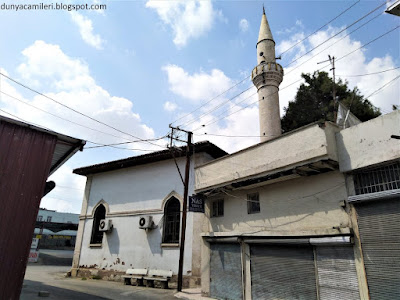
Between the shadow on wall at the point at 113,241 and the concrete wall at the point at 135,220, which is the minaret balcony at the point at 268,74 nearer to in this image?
the concrete wall at the point at 135,220

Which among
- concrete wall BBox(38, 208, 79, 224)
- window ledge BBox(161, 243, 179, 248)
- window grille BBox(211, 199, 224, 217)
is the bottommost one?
window ledge BBox(161, 243, 179, 248)

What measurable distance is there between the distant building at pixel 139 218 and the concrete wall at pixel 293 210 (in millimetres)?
3277

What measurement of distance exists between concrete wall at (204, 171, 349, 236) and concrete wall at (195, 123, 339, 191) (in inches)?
34.0

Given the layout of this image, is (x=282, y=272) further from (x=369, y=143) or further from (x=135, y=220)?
(x=135, y=220)

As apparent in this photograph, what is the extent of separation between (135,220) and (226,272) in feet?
24.4

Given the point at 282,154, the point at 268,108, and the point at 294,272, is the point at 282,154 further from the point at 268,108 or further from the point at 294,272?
the point at 268,108

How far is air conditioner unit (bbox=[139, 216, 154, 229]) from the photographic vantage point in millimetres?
15625

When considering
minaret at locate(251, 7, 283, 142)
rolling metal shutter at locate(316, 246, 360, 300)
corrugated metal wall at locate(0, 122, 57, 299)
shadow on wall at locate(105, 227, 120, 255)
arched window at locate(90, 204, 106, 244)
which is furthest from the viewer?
arched window at locate(90, 204, 106, 244)

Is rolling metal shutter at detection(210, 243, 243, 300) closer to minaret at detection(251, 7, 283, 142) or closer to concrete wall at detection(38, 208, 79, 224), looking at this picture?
minaret at detection(251, 7, 283, 142)

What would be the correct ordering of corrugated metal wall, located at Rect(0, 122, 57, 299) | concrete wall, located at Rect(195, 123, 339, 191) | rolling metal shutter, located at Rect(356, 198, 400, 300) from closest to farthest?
corrugated metal wall, located at Rect(0, 122, 57, 299), rolling metal shutter, located at Rect(356, 198, 400, 300), concrete wall, located at Rect(195, 123, 339, 191)

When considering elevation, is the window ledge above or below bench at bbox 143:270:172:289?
above

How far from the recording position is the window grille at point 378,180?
7.51 metres

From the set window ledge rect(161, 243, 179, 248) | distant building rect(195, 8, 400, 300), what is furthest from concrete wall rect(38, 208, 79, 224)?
distant building rect(195, 8, 400, 300)

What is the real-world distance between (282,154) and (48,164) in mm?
7461
